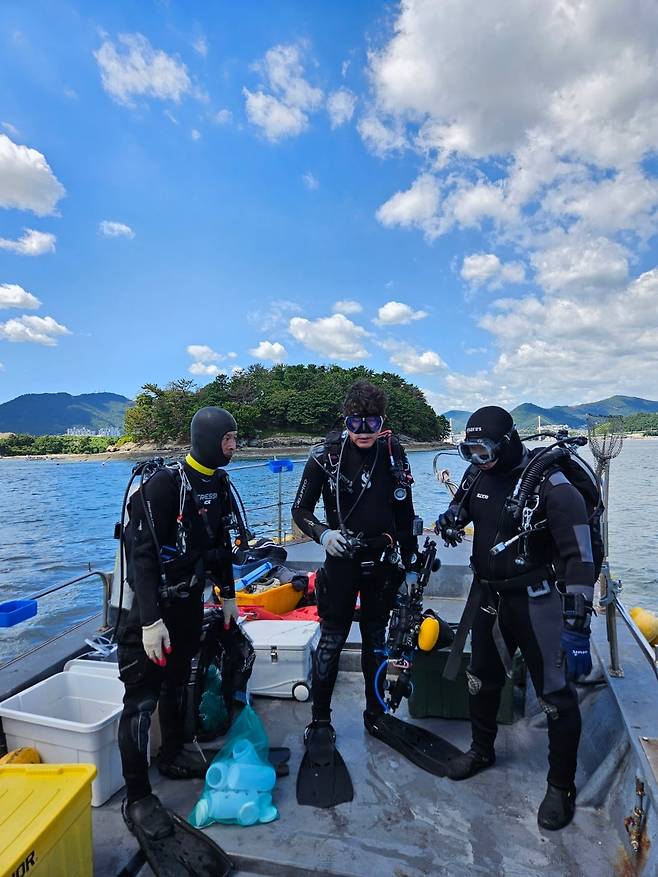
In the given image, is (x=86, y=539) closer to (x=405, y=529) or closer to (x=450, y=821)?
(x=405, y=529)

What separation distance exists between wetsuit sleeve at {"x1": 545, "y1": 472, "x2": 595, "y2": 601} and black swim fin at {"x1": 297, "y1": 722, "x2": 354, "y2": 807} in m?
1.30

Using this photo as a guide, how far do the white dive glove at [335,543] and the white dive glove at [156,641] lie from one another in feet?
2.47

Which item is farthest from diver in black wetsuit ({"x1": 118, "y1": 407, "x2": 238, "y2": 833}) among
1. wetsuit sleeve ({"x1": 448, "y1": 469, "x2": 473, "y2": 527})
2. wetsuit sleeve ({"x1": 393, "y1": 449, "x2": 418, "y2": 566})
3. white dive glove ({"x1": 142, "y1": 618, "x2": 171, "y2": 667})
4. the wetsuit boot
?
the wetsuit boot

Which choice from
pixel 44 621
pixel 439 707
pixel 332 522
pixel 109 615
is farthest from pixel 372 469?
pixel 44 621

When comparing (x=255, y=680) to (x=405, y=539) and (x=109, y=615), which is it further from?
(x=405, y=539)

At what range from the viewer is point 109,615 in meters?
3.01

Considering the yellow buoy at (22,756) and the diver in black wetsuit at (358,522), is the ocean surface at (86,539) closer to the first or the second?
the diver in black wetsuit at (358,522)

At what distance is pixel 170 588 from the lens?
6.43 ft

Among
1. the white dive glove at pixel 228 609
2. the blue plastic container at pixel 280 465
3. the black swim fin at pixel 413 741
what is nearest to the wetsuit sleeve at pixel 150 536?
the white dive glove at pixel 228 609

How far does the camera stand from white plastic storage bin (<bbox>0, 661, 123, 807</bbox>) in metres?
1.98

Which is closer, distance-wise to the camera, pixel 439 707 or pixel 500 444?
pixel 500 444

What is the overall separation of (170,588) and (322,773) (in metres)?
1.09

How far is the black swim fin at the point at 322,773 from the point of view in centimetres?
206

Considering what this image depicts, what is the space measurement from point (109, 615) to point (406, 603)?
6.05 feet
